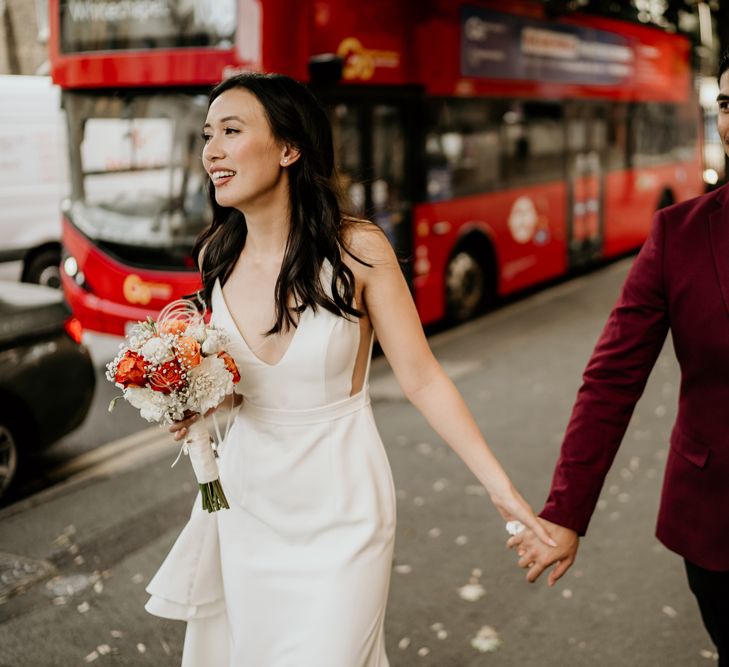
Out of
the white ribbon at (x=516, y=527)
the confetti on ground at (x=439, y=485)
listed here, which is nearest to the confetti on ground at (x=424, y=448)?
the confetti on ground at (x=439, y=485)

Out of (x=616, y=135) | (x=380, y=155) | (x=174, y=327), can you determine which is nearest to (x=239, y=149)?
(x=174, y=327)

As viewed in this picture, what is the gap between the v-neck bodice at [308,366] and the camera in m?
2.62

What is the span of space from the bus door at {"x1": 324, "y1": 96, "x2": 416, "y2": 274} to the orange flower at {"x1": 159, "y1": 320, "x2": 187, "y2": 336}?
5.89 metres

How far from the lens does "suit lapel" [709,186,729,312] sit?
2294 mm

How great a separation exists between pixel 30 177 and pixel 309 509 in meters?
10.7

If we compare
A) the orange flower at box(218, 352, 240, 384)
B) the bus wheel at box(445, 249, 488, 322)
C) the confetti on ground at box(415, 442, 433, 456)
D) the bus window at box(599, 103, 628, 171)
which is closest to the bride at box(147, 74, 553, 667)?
the orange flower at box(218, 352, 240, 384)

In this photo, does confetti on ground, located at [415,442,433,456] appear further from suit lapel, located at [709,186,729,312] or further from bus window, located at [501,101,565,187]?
bus window, located at [501,101,565,187]

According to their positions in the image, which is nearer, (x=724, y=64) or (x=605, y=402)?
(x=724, y=64)

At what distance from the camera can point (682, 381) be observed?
2.46 m

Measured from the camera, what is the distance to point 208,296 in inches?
114

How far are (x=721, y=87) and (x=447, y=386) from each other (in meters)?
1.00

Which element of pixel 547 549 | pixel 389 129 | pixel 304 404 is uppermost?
pixel 389 129

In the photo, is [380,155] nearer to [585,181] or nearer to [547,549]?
[585,181]

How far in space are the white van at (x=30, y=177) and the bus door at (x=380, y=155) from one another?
4.71m
